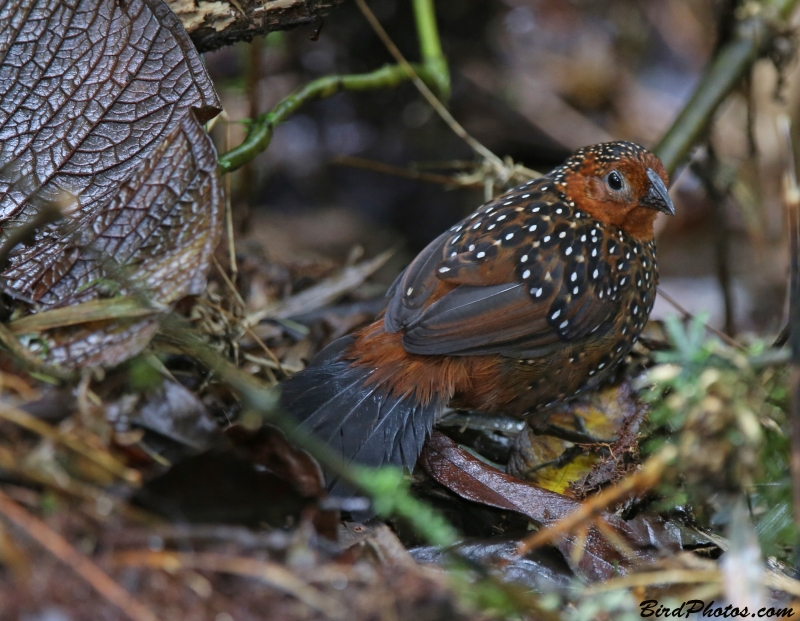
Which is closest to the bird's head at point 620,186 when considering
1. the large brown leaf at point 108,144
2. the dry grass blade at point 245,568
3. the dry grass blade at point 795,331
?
the dry grass blade at point 795,331

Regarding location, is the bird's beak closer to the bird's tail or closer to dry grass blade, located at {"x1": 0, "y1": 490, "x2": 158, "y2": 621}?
the bird's tail

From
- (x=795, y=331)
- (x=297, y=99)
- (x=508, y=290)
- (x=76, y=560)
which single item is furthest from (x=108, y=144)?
(x=795, y=331)

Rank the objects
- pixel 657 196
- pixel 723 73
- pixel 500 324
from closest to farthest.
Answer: pixel 500 324 → pixel 657 196 → pixel 723 73

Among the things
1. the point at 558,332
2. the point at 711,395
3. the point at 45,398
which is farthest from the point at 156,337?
the point at 711,395

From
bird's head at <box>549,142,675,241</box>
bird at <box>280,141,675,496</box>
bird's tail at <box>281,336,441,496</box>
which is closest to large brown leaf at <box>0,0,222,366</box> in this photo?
bird's tail at <box>281,336,441,496</box>

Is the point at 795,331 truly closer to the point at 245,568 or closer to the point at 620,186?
the point at 245,568

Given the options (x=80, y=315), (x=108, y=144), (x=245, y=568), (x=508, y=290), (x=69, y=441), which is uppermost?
(x=108, y=144)

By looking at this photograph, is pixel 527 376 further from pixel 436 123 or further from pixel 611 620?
pixel 436 123

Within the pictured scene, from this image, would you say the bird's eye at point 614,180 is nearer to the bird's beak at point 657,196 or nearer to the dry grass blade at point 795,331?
the bird's beak at point 657,196
